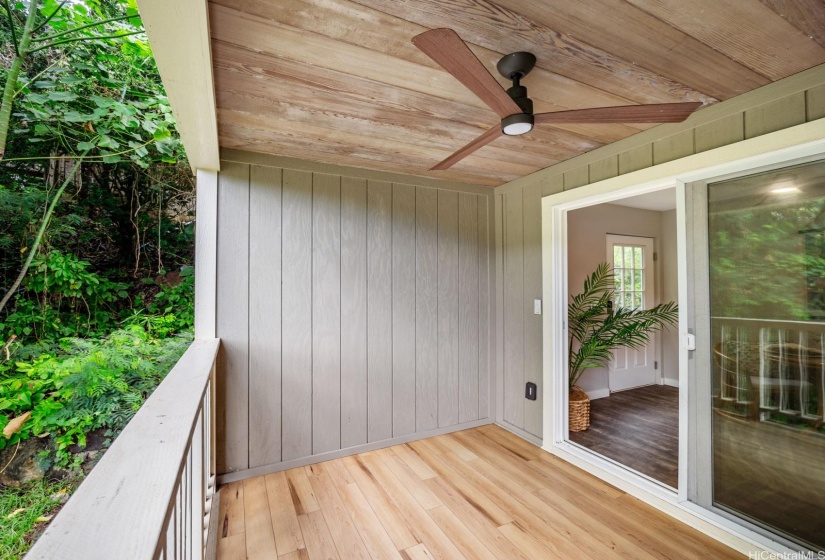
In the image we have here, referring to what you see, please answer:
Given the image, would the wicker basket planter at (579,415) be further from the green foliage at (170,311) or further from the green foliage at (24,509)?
the green foliage at (24,509)

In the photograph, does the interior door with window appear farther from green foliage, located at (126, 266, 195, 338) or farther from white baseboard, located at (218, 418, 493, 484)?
green foliage, located at (126, 266, 195, 338)

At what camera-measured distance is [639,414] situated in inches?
145

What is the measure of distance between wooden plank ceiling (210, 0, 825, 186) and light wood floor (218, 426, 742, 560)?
2.26 metres

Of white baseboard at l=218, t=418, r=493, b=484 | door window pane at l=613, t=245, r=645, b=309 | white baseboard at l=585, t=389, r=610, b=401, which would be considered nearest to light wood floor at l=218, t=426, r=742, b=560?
white baseboard at l=218, t=418, r=493, b=484

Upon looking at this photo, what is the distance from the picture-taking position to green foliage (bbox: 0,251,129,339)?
241 centimetres

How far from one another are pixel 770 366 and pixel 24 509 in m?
3.93

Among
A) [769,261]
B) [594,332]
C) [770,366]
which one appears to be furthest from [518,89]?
[594,332]

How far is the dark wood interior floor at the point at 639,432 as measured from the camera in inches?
105

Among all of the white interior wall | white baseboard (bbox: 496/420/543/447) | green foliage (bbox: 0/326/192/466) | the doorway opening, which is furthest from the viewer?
the white interior wall

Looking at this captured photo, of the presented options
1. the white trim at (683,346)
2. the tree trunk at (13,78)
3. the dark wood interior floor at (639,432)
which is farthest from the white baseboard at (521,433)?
the tree trunk at (13,78)

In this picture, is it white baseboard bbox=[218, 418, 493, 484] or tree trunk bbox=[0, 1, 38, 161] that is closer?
tree trunk bbox=[0, 1, 38, 161]

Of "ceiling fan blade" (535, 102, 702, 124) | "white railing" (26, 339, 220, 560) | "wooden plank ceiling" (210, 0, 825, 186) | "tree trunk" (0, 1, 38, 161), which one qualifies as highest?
"tree trunk" (0, 1, 38, 161)

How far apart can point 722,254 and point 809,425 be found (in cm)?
86

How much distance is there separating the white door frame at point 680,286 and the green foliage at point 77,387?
9.31 ft
